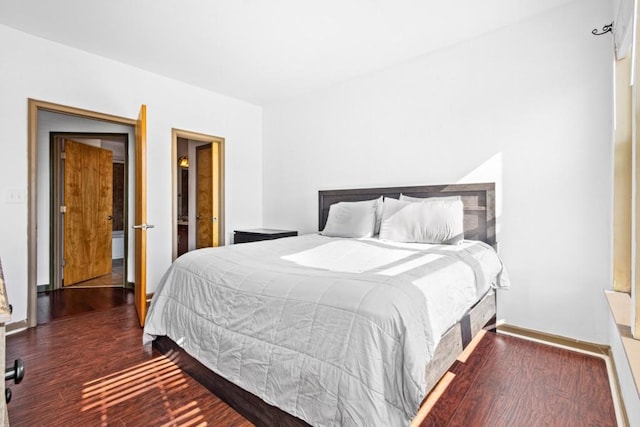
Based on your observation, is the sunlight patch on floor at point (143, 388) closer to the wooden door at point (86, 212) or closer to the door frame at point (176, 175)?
the door frame at point (176, 175)

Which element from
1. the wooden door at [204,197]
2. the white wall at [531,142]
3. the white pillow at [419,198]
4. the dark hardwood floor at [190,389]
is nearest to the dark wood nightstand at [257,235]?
the wooden door at [204,197]

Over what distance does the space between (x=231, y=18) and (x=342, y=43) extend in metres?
1.04

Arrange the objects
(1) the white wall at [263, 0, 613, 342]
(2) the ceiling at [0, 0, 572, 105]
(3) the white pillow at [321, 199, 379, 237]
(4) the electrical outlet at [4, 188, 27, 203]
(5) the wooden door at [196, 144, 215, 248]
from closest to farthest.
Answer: (1) the white wall at [263, 0, 613, 342]
(2) the ceiling at [0, 0, 572, 105]
(4) the electrical outlet at [4, 188, 27, 203]
(3) the white pillow at [321, 199, 379, 237]
(5) the wooden door at [196, 144, 215, 248]

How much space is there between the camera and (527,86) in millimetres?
2656

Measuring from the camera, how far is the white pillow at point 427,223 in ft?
8.67

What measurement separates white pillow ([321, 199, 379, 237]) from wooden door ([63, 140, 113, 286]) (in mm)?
3628

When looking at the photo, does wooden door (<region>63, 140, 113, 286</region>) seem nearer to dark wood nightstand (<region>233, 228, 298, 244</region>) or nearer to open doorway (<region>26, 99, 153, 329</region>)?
open doorway (<region>26, 99, 153, 329</region>)

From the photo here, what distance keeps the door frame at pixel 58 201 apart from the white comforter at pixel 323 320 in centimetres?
260

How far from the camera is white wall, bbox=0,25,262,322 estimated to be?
2.80 meters

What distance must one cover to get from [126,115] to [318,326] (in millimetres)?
3431

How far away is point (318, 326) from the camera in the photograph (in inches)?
52.5

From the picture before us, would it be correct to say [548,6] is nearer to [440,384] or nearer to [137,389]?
[440,384]

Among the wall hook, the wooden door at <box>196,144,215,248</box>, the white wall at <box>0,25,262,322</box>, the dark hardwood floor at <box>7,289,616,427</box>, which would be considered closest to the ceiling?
the white wall at <box>0,25,262,322</box>

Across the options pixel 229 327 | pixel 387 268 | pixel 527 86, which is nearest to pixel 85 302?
pixel 229 327
